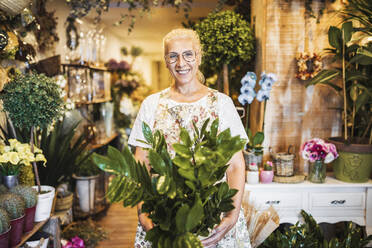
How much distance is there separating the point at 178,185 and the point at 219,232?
471 mm

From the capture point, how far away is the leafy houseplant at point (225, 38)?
2275 millimetres

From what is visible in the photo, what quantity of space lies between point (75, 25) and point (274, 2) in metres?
2.10

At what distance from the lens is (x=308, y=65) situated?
231 cm

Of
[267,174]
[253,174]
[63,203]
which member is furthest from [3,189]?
[267,174]

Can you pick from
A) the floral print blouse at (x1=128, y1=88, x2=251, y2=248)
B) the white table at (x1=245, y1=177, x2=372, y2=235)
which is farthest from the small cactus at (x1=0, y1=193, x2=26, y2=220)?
the white table at (x1=245, y1=177, x2=372, y2=235)

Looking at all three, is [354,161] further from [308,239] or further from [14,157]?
[14,157]

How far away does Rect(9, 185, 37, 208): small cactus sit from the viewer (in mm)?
1673

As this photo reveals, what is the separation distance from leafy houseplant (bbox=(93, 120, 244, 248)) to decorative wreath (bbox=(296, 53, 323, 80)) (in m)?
1.73

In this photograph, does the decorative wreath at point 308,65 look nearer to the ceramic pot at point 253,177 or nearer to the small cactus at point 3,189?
the ceramic pot at point 253,177

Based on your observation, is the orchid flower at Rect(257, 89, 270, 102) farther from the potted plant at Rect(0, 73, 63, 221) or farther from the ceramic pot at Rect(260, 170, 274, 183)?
the potted plant at Rect(0, 73, 63, 221)

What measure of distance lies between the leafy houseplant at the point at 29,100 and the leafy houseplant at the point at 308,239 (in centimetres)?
163

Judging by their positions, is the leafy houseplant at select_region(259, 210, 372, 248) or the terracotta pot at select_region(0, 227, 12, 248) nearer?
the terracotta pot at select_region(0, 227, 12, 248)

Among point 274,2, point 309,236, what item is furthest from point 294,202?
point 274,2

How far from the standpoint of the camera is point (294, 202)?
217cm
